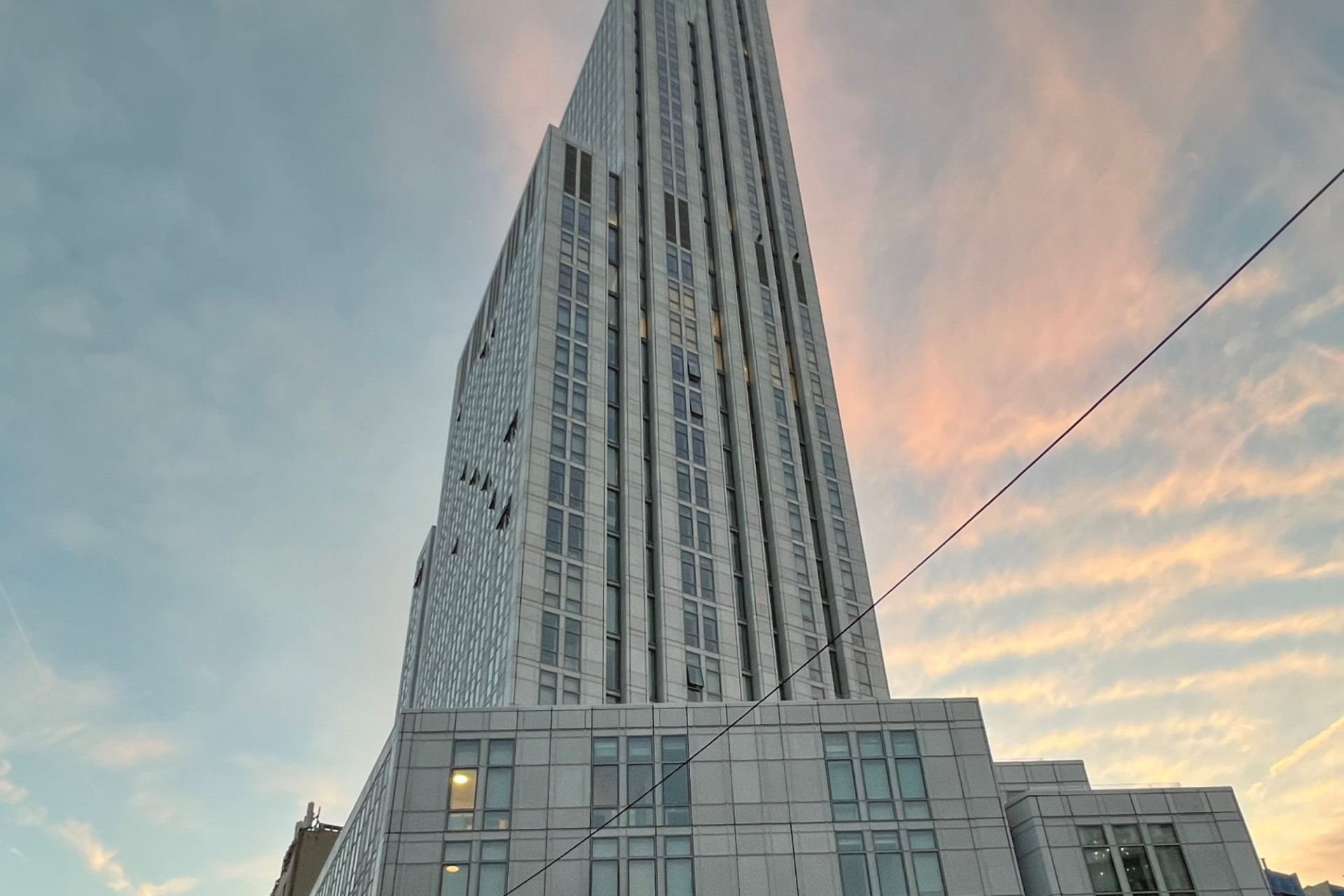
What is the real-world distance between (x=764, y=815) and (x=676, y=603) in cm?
4141

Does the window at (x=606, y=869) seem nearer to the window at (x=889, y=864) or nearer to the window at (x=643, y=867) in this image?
the window at (x=643, y=867)

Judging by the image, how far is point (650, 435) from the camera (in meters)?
93.0

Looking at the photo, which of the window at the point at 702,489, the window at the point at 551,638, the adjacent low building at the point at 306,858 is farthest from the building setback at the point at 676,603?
the adjacent low building at the point at 306,858

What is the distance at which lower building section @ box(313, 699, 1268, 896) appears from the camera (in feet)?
130

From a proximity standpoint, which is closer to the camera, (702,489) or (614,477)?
(614,477)

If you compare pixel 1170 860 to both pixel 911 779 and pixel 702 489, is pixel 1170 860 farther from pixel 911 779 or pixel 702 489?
pixel 702 489

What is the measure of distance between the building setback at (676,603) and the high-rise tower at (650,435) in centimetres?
32

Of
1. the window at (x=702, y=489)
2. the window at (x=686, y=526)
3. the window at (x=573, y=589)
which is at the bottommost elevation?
the window at (x=573, y=589)

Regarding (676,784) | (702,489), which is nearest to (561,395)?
(702,489)

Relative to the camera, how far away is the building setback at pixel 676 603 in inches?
1590

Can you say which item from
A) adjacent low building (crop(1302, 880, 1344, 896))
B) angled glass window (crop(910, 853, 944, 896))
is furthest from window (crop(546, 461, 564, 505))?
adjacent low building (crop(1302, 880, 1344, 896))

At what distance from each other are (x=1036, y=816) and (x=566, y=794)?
732 inches

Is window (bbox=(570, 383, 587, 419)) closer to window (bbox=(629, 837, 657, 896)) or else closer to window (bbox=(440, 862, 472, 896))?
window (bbox=(629, 837, 657, 896))

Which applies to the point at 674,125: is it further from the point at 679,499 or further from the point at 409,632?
the point at 409,632
